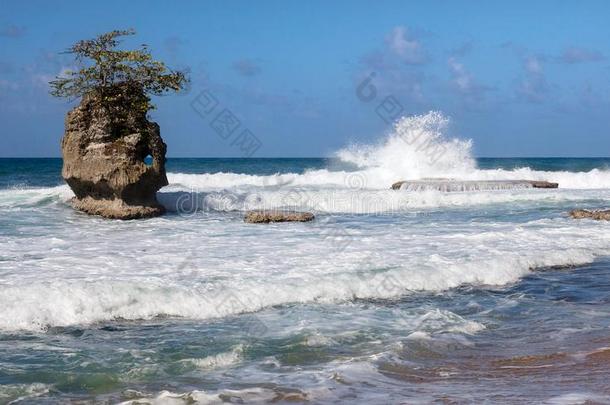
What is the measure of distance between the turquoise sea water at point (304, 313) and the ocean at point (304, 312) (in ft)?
0.09

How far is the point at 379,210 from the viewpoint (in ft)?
66.5

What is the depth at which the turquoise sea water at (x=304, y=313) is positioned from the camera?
5609 millimetres

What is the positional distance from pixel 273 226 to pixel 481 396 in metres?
10.5

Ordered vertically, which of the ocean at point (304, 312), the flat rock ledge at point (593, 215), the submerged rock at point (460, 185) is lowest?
the ocean at point (304, 312)

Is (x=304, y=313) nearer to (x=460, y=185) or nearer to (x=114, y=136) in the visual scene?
(x=114, y=136)

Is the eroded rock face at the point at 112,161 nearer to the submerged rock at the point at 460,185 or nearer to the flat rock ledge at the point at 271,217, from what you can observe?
the flat rock ledge at the point at 271,217

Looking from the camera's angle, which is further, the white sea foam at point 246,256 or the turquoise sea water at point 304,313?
the white sea foam at point 246,256

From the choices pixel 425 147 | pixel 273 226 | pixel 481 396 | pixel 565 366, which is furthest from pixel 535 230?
pixel 425 147

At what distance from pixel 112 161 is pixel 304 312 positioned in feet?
34.3

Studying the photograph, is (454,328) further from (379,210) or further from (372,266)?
(379,210)

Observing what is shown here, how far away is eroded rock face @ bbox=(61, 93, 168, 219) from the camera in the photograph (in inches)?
680

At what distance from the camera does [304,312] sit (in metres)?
8.10

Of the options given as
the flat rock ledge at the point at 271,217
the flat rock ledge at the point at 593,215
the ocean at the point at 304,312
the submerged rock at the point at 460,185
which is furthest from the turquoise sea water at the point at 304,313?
the submerged rock at the point at 460,185

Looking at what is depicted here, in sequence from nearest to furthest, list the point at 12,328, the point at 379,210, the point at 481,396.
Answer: the point at 481,396 → the point at 12,328 → the point at 379,210
